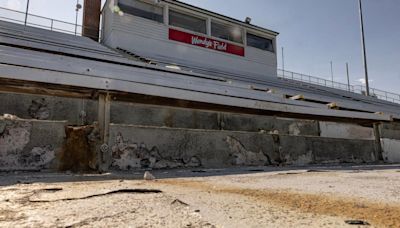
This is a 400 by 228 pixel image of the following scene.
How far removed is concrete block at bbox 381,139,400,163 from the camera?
1042cm

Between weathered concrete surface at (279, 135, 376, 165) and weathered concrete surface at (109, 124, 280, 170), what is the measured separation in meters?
0.50

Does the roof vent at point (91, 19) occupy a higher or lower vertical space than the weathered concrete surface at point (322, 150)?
higher

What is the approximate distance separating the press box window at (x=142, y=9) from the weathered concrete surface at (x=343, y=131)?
849cm

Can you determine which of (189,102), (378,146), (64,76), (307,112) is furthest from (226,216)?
(378,146)

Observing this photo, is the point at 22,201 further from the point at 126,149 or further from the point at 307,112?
the point at 307,112

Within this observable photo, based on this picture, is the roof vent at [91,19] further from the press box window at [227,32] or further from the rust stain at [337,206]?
the rust stain at [337,206]

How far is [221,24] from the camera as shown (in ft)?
50.6

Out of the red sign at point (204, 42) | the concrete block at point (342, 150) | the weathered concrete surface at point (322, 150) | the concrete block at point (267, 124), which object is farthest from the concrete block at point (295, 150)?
the red sign at point (204, 42)

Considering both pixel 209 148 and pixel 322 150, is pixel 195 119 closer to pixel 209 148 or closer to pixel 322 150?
pixel 209 148

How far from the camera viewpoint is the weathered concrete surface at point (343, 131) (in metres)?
10.6

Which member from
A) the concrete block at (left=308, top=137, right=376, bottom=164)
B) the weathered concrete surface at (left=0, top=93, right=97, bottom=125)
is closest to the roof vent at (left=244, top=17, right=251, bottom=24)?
the concrete block at (left=308, top=137, right=376, bottom=164)

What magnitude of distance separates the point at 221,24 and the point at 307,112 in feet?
27.1

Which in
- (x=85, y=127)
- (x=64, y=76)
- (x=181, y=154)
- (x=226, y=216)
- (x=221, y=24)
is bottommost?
(x=226, y=216)

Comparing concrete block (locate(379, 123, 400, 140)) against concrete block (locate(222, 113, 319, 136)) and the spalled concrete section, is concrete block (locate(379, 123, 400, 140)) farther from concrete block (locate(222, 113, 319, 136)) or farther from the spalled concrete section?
the spalled concrete section
